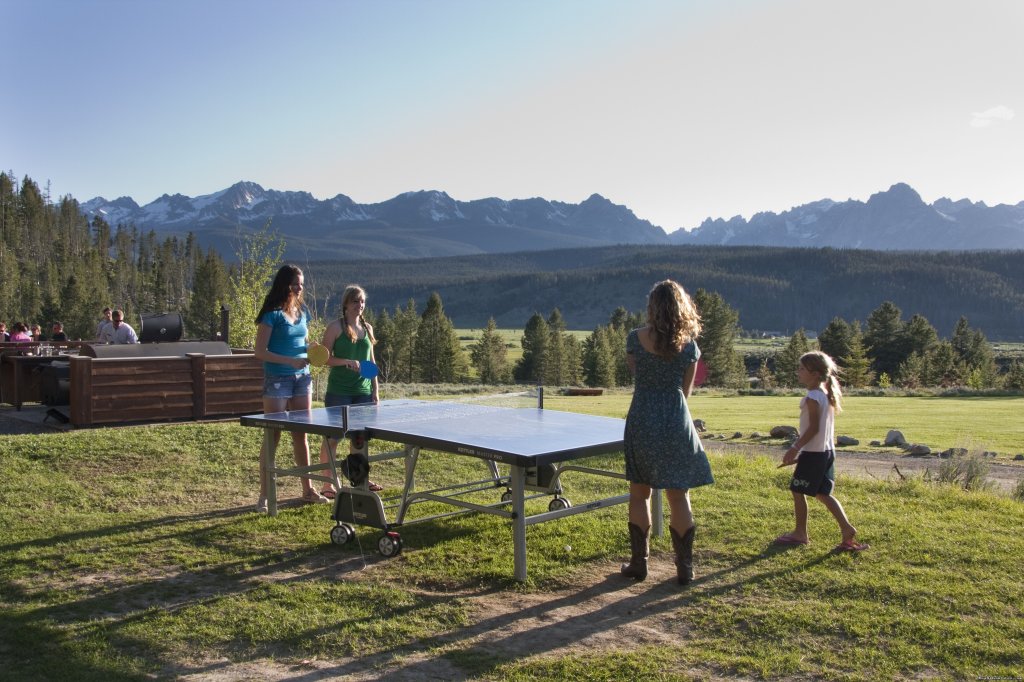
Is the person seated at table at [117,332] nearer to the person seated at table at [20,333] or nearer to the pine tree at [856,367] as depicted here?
the person seated at table at [20,333]

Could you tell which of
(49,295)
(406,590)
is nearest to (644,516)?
(406,590)

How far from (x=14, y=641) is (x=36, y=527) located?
8.78ft

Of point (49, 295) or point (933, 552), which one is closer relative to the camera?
point (933, 552)

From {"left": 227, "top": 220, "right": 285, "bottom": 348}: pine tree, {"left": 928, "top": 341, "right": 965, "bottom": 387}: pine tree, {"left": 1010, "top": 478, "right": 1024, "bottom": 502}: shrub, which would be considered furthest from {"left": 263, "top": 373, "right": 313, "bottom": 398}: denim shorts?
{"left": 928, "top": 341, "right": 965, "bottom": 387}: pine tree

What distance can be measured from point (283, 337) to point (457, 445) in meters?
2.53

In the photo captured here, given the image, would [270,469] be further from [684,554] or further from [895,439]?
[895,439]

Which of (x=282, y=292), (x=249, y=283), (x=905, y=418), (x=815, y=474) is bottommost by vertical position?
(x=905, y=418)

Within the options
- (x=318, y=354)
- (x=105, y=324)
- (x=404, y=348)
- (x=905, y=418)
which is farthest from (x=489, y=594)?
(x=404, y=348)

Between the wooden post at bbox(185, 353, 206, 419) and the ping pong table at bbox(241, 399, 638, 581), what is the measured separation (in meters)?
5.38

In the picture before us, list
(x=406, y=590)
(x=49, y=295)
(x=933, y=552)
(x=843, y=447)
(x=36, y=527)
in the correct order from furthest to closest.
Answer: (x=49, y=295)
(x=843, y=447)
(x=36, y=527)
(x=933, y=552)
(x=406, y=590)

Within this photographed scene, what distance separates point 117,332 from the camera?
53.8ft

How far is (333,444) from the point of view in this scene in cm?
731

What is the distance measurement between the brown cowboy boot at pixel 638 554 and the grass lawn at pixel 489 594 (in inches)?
4.1

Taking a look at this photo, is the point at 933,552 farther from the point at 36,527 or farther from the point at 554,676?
the point at 36,527
